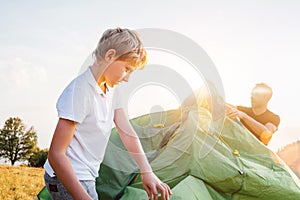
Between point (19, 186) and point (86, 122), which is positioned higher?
point (86, 122)

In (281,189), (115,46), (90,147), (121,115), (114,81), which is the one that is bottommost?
(281,189)

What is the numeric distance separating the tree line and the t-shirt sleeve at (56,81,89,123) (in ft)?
54.2

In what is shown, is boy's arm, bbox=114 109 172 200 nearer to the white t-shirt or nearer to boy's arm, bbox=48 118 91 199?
the white t-shirt

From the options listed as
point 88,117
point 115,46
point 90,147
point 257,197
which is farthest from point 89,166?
point 257,197

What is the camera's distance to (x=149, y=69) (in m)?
2.82

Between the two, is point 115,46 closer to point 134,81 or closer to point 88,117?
point 88,117

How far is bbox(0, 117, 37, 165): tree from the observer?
1781cm

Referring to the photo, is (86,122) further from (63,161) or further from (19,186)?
(19,186)

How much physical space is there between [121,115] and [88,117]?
10.4 inches

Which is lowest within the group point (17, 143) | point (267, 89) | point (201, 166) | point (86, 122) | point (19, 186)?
point (17, 143)

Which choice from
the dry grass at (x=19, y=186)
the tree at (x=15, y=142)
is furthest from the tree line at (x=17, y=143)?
the dry grass at (x=19, y=186)

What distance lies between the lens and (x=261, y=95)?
13.9 ft

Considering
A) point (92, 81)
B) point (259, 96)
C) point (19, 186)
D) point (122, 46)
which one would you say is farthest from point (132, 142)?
point (19, 186)

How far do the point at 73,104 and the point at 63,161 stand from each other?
23 centimetres
